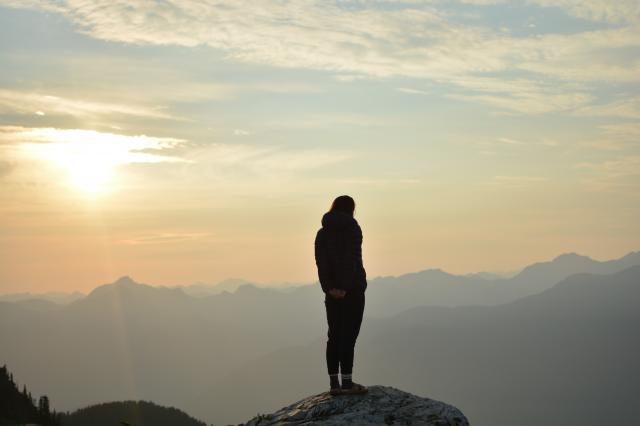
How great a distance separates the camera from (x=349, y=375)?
45.3 ft

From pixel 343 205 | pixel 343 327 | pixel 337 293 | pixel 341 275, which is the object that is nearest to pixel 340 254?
pixel 341 275

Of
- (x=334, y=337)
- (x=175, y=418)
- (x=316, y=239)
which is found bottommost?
(x=175, y=418)

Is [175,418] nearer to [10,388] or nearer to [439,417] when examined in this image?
[10,388]

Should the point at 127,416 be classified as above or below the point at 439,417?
below

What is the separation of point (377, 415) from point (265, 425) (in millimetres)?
2291

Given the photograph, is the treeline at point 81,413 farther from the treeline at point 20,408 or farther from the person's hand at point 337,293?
the person's hand at point 337,293

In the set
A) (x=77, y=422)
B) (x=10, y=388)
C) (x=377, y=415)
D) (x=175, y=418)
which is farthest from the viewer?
(x=175, y=418)

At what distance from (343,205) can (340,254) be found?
100 centimetres

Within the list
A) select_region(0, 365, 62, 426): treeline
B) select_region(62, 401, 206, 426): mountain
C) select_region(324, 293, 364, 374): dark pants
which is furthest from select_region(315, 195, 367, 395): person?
select_region(62, 401, 206, 426): mountain

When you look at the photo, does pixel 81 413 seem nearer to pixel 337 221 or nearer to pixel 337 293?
pixel 337 293

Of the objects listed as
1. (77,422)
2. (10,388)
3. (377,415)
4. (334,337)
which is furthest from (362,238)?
(77,422)

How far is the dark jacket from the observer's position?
1324 centimetres

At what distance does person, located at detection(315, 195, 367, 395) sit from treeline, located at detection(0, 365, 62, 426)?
14.0 meters

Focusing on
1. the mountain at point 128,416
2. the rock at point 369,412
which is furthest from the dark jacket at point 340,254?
the mountain at point 128,416
